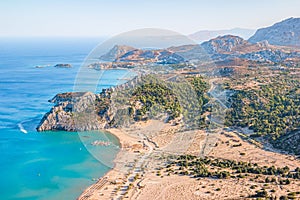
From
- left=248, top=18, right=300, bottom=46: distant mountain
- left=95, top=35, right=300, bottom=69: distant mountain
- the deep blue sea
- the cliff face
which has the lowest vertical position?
the deep blue sea

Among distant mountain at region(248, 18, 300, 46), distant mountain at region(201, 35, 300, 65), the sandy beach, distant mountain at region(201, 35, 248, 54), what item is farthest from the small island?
distant mountain at region(248, 18, 300, 46)

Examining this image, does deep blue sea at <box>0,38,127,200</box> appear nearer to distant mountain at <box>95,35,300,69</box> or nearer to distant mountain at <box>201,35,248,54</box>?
distant mountain at <box>95,35,300,69</box>

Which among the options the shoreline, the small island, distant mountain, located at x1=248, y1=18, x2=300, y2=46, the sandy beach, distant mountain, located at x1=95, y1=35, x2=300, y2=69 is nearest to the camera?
the sandy beach

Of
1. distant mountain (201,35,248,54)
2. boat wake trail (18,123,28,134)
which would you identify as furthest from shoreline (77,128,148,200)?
distant mountain (201,35,248,54)

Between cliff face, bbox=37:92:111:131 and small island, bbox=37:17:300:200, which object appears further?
cliff face, bbox=37:92:111:131

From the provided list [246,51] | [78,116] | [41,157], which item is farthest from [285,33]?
[41,157]

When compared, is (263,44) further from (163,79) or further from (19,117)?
(19,117)

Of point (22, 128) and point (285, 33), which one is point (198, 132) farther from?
point (285, 33)

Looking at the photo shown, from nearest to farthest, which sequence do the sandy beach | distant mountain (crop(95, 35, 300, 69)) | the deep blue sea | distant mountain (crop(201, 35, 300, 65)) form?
the sandy beach, the deep blue sea, distant mountain (crop(95, 35, 300, 69)), distant mountain (crop(201, 35, 300, 65))

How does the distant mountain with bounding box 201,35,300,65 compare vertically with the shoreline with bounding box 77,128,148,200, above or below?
above

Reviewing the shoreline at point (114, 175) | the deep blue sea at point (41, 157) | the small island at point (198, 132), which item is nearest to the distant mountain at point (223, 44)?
the small island at point (198, 132)
